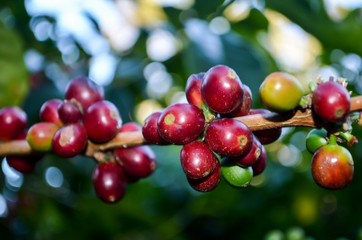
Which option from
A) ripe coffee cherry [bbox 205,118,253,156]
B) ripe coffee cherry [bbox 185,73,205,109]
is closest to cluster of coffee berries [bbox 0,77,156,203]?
ripe coffee cherry [bbox 185,73,205,109]

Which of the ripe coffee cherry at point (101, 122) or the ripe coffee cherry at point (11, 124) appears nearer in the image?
the ripe coffee cherry at point (101, 122)

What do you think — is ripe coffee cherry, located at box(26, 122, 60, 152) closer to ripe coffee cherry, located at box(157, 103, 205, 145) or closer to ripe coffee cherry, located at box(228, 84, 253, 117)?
ripe coffee cherry, located at box(157, 103, 205, 145)

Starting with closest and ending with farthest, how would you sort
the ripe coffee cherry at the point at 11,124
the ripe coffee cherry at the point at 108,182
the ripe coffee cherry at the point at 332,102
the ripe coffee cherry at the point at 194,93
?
the ripe coffee cherry at the point at 332,102 < the ripe coffee cherry at the point at 194,93 < the ripe coffee cherry at the point at 108,182 < the ripe coffee cherry at the point at 11,124

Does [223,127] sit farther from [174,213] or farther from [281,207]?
[174,213]

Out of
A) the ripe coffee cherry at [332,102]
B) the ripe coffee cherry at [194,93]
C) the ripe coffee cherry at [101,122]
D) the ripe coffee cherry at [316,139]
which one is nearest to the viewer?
the ripe coffee cherry at [332,102]

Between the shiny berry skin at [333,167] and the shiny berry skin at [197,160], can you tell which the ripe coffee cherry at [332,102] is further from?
the shiny berry skin at [197,160]

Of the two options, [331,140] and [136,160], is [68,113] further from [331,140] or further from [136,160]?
[331,140]

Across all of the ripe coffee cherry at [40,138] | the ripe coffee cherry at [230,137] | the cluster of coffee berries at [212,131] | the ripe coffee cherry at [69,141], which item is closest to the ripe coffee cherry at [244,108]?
the cluster of coffee berries at [212,131]
